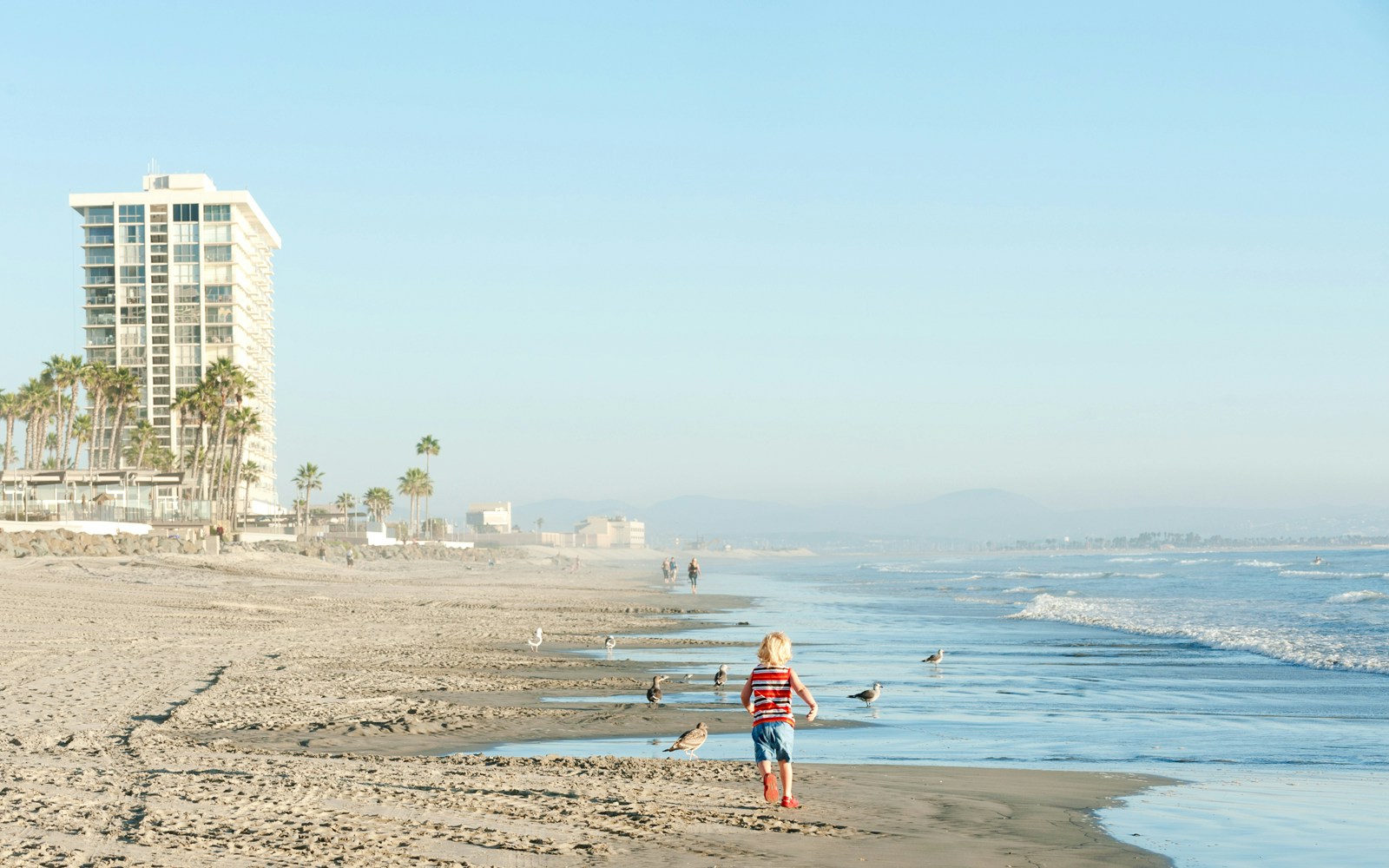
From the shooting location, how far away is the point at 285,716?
14203mm

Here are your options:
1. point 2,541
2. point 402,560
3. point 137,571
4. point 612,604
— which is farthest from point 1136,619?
point 402,560

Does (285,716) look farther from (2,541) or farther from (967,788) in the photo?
(2,541)

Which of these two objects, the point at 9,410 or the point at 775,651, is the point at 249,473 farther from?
the point at 775,651

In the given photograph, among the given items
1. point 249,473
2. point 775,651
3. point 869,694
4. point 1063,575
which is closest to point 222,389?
point 249,473

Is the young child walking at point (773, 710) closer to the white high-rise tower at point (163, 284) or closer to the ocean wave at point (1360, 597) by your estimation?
the ocean wave at point (1360, 597)

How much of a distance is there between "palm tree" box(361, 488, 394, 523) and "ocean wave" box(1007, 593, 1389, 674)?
5636 inches

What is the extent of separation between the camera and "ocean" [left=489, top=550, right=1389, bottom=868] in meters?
9.99

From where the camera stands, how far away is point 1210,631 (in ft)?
108

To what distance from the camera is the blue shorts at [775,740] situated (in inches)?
385

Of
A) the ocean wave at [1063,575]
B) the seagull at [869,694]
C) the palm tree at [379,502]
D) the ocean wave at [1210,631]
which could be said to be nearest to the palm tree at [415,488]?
the palm tree at [379,502]

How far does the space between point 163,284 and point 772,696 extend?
6148 inches

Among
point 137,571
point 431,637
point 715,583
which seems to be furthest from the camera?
point 715,583

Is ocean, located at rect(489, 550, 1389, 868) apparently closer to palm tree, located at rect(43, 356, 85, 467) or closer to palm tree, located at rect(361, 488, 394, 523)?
palm tree, located at rect(43, 356, 85, 467)

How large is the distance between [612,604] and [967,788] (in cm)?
3512
